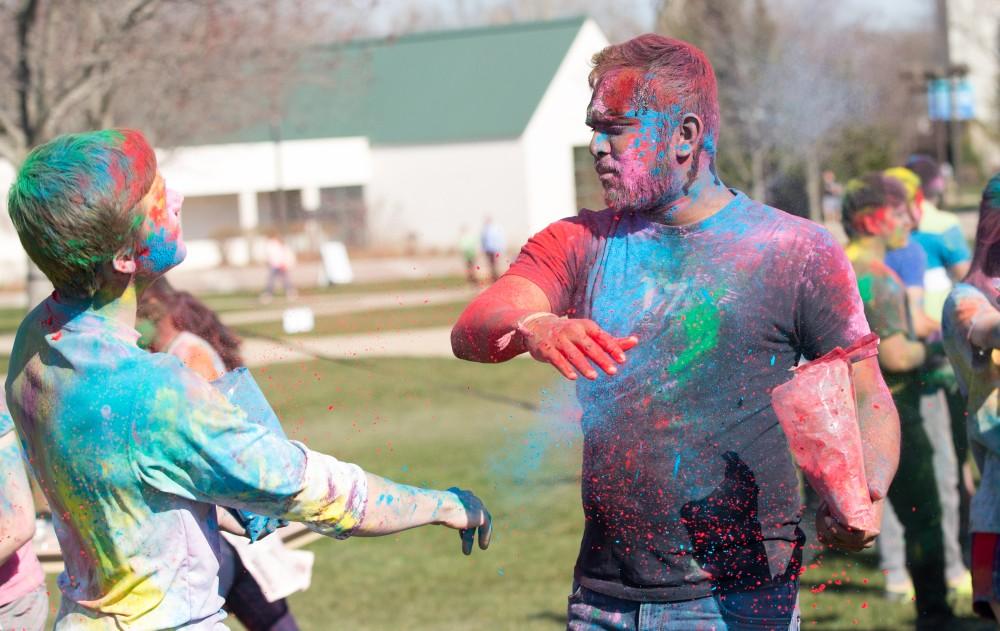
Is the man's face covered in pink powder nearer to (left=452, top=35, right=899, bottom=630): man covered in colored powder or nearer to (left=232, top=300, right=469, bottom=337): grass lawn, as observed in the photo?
(left=452, top=35, right=899, bottom=630): man covered in colored powder

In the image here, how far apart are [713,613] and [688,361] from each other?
1.72 ft

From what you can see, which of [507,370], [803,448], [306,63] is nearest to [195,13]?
[306,63]

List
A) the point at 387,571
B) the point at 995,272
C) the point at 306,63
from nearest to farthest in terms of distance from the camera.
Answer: the point at 995,272
the point at 387,571
the point at 306,63

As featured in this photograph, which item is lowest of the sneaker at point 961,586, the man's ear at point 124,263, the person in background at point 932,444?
the sneaker at point 961,586

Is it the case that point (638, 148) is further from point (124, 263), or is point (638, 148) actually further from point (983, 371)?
point (983, 371)

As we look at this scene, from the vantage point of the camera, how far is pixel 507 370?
15.5 metres

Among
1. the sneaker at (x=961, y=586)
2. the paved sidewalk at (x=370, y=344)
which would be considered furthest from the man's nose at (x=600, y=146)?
the sneaker at (x=961, y=586)

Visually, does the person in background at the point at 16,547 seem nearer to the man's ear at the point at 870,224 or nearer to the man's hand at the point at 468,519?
the man's hand at the point at 468,519

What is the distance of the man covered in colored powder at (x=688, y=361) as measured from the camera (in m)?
2.73

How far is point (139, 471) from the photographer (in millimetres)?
2379

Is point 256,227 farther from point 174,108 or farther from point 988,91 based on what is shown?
point 988,91

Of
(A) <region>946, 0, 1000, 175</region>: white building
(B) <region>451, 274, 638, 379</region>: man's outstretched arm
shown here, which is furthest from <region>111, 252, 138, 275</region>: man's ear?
(A) <region>946, 0, 1000, 175</region>: white building

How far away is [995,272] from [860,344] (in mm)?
1186

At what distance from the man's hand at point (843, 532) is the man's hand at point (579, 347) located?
0.59 m
